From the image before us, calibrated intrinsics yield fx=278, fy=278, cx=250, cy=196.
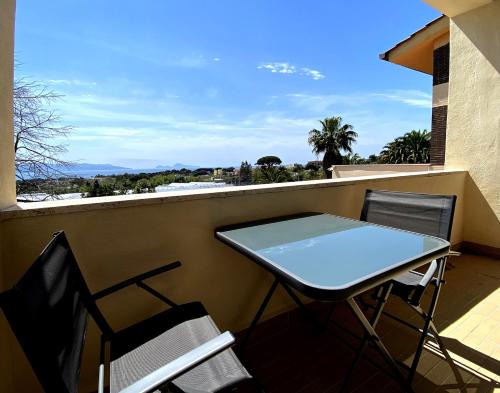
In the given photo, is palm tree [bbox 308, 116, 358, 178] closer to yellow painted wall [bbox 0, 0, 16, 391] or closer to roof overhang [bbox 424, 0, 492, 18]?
roof overhang [bbox 424, 0, 492, 18]

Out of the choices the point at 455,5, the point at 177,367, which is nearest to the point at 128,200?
the point at 177,367

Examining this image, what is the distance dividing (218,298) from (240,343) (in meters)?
0.36

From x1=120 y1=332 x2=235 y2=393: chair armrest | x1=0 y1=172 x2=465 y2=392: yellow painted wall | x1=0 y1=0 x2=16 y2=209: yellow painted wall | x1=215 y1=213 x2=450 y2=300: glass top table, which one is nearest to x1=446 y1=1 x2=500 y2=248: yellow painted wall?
x1=0 y1=172 x2=465 y2=392: yellow painted wall

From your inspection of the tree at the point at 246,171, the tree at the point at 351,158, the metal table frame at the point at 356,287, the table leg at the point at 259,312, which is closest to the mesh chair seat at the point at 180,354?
the metal table frame at the point at 356,287

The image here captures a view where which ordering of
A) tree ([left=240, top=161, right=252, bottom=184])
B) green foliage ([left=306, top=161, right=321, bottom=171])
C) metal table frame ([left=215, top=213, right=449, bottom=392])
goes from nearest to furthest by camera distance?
metal table frame ([left=215, top=213, right=449, bottom=392])
tree ([left=240, top=161, right=252, bottom=184])
green foliage ([left=306, top=161, right=321, bottom=171])

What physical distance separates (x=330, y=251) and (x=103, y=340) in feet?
3.82

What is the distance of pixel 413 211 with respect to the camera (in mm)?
2018

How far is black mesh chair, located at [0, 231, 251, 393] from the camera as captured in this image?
683 millimetres

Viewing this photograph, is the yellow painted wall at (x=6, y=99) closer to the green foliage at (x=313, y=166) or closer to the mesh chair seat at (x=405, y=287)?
the mesh chair seat at (x=405, y=287)

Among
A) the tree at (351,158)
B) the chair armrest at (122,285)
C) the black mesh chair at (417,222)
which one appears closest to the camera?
the chair armrest at (122,285)

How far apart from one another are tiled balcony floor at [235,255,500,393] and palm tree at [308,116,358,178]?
23923 millimetres

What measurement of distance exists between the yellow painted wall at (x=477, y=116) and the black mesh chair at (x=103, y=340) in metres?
4.06

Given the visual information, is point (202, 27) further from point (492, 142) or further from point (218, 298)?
point (218, 298)

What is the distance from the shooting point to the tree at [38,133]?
336 inches
